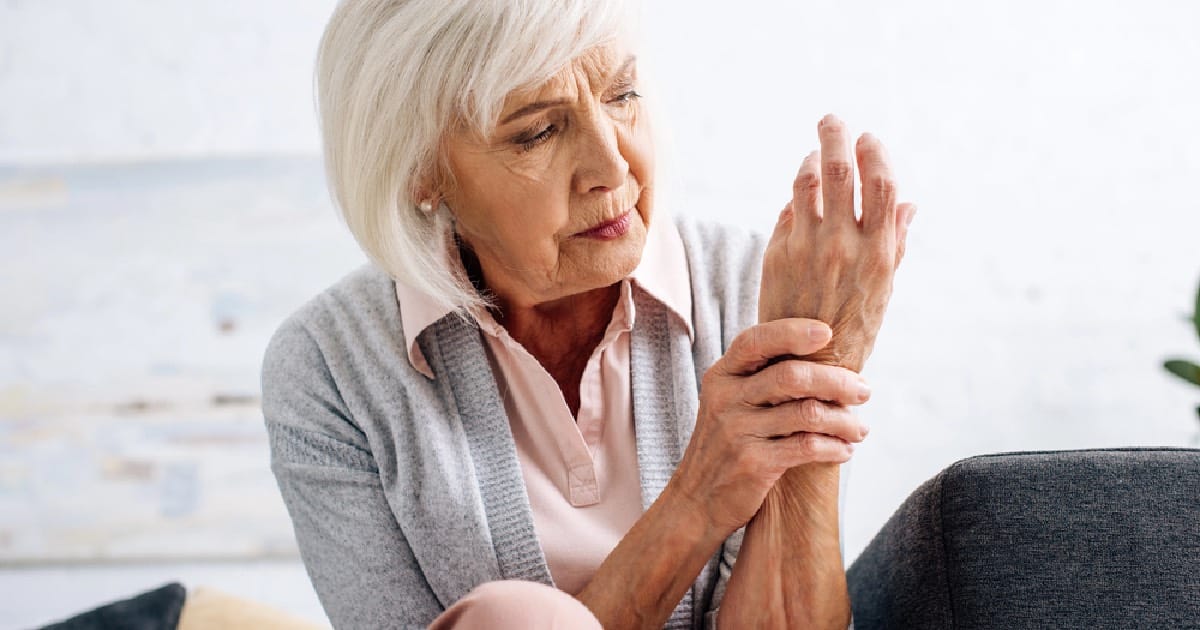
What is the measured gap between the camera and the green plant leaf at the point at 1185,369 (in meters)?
2.05

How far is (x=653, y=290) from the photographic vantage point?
1312 mm

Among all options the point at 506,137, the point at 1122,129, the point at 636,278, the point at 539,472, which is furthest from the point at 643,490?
the point at 1122,129

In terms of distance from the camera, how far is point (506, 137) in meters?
1.17

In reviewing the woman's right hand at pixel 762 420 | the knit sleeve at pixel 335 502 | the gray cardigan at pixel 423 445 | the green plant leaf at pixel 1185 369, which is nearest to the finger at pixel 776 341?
the woman's right hand at pixel 762 420

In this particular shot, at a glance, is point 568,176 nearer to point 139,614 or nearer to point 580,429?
point 580,429

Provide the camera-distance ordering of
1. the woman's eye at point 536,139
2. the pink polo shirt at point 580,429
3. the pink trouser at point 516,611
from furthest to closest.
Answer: the pink polo shirt at point 580,429, the woman's eye at point 536,139, the pink trouser at point 516,611

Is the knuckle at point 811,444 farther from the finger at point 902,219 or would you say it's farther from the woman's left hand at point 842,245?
the finger at point 902,219

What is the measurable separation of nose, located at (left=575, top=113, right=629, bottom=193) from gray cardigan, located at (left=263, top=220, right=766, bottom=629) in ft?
0.70

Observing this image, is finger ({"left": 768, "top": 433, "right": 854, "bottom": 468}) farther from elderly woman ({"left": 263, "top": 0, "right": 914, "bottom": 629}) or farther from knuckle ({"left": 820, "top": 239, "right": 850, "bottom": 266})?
knuckle ({"left": 820, "top": 239, "right": 850, "bottom": 266})

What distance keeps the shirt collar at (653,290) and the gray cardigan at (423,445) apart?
0.01m

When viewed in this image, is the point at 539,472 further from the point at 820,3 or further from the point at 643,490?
the point at 820,3

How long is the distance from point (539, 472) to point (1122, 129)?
1.74m

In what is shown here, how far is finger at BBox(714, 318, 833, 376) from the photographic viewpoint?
1030mm

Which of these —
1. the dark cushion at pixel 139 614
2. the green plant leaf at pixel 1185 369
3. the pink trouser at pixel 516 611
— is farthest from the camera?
the green plant leaf at pixel 1185 369
